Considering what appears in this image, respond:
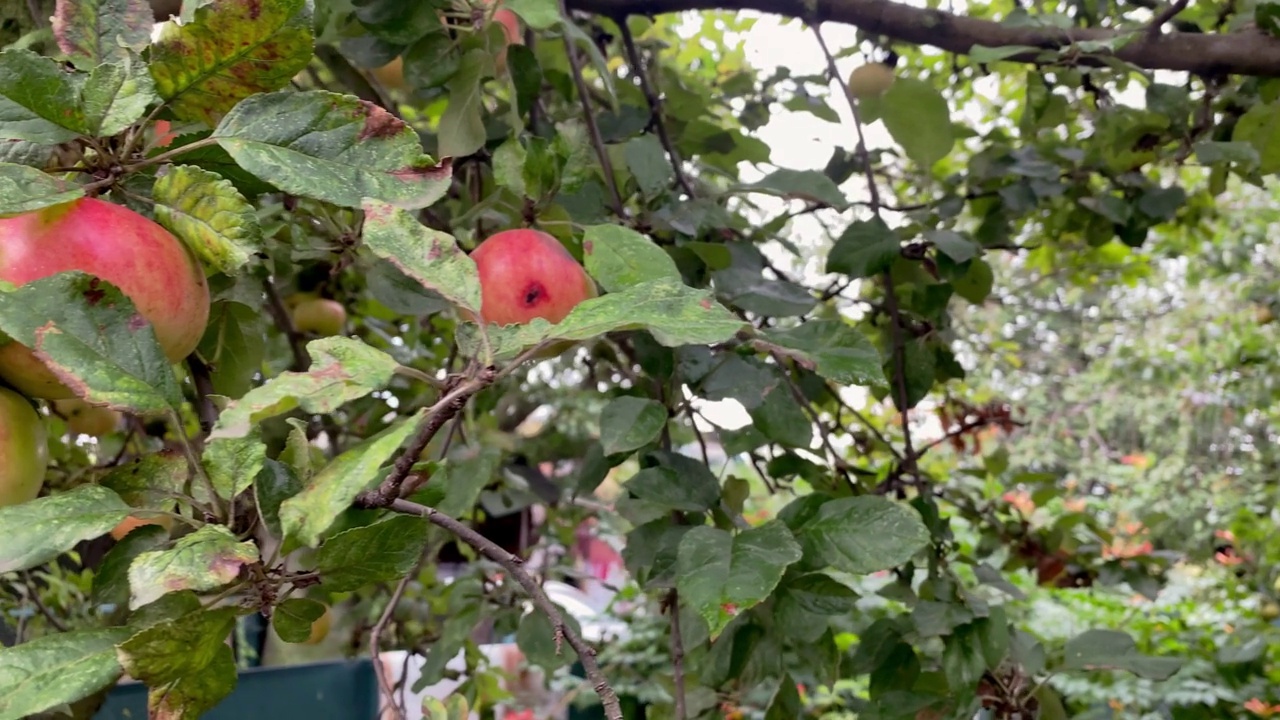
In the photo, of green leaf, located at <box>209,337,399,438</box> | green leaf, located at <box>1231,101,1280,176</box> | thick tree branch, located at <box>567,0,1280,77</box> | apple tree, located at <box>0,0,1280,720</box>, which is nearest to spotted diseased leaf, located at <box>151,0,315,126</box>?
apple tree, located at <box>0,0,1280,720</box>

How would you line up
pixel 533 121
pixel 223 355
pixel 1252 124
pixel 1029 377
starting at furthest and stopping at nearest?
pixel 1029 377 < pixel 1252 124 < pixel 533 121 < pixel 223 355

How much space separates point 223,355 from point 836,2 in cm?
64

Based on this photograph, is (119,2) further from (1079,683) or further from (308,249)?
(1079,683)

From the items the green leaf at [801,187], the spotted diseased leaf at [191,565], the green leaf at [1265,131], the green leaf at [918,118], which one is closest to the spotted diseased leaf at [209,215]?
the spotted diseased leaf at [191,565]

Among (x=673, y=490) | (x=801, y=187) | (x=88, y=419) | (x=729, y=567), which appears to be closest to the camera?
(x=729, y=567)

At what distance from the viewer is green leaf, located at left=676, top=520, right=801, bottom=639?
0.47 metres

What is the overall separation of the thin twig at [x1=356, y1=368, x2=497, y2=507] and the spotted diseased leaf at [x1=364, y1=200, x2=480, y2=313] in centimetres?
3

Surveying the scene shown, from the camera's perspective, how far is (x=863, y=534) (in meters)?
0.55

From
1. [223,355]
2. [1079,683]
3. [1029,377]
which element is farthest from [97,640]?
[1029,377]

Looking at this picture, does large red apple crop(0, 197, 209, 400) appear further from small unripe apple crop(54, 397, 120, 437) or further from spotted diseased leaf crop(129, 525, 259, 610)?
small unripe apple crop(54, 397, 120, 437)

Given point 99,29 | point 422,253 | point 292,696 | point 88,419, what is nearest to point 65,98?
point 99,29

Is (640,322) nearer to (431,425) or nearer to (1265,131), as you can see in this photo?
(431,425)

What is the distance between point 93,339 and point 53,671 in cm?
11

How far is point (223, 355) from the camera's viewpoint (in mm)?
528
